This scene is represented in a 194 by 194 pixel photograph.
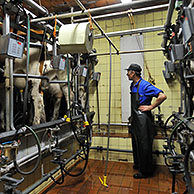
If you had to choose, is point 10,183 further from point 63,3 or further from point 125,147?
point 63,3

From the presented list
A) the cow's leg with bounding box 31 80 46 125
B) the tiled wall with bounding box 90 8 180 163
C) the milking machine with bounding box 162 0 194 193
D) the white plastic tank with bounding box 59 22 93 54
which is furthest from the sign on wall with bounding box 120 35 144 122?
the white plastic tank with bounding box 59 22 93 54

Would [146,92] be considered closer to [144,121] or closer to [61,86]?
[144,121]

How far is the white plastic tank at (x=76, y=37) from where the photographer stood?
133 centimetres

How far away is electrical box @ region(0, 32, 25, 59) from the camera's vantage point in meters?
1.25

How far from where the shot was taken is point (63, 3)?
3102mm

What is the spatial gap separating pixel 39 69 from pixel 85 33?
3.03 ft

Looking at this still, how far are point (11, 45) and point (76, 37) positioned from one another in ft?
1.54

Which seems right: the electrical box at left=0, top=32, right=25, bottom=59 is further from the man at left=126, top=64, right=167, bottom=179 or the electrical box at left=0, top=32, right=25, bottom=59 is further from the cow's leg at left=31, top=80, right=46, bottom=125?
the man at left=126, top=64, right=167, bottom=179

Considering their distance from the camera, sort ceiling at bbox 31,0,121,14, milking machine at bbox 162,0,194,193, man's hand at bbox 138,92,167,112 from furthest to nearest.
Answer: ceiling at bbox 31,0,121,14
man's hand at bbox 138,92,167,112
milking machine at bbox 162,0,194,193

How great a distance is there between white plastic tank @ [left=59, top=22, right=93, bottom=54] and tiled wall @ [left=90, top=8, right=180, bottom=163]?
208 cm

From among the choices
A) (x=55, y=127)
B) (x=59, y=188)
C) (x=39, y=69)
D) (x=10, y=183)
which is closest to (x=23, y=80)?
(x=39, y=69)

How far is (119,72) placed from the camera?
3.42 m

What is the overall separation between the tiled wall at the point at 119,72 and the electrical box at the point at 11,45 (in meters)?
2.26

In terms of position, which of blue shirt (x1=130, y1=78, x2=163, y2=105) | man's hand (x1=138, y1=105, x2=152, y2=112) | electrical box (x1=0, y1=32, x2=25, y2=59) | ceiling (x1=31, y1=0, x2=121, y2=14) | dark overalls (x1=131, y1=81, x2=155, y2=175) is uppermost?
ceiling (x1=31, y1=0, x2=121, y2=14)
